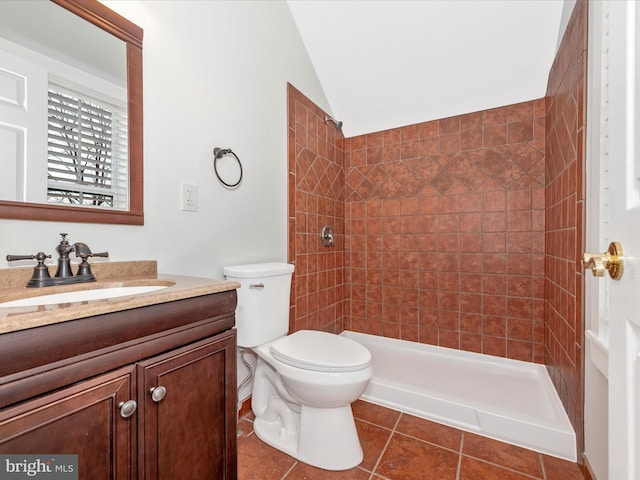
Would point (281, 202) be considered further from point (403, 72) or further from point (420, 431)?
point (420, 431)

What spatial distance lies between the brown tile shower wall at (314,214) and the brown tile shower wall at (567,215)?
145 centimetres

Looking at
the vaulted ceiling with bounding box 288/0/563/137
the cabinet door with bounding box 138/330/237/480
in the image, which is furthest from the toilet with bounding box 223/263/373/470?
the vaulted ceiling with bounding box 288/0/563/137

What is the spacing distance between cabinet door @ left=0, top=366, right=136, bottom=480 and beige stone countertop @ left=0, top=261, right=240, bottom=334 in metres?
0.15

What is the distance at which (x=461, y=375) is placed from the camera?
2047 millimetres

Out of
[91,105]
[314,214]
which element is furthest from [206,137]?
[314,214]

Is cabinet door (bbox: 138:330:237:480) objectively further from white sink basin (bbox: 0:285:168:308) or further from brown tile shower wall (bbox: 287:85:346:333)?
brown tile shower wall (bbox: 287:85:346:333)

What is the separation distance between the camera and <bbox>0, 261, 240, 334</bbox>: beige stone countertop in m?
0.55

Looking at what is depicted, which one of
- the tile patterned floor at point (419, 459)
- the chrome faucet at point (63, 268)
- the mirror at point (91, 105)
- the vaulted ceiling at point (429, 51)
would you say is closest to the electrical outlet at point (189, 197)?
the mirror at point (91, 105)

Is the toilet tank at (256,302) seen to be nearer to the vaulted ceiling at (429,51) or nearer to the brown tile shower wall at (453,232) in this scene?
the brown tile shower wall at (453,232)

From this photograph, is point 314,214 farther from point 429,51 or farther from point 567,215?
point 567,215

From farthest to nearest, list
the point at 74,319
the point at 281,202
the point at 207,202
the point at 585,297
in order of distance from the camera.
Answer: the point at 281,202, the point at 207,202, the point at 585,297, the point at 74,319

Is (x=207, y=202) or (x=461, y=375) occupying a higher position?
(x=207, y=202)

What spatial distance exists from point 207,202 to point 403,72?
1666mm

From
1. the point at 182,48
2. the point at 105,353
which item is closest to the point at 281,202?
the point at 182,48
